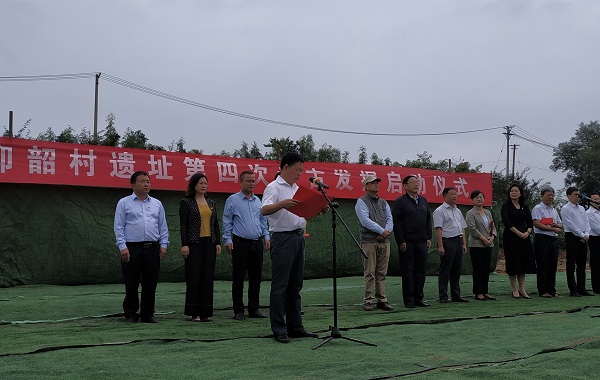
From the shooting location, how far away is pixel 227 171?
37.2 feet

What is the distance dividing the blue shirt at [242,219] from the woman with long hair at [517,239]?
3.72 metres

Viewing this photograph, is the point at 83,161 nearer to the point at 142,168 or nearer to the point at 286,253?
the point at 142,168

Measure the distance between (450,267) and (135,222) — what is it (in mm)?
4011

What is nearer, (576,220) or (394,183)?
(576,220)

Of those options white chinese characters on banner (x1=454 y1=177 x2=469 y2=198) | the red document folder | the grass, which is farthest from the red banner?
the red document folder

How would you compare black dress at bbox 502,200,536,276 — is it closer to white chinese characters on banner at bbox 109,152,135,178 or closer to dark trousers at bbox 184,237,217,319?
dark trousers at bbox 184,237,217,319

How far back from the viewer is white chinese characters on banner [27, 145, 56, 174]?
31.8ft

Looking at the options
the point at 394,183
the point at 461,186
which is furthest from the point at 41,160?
the point at 461,186

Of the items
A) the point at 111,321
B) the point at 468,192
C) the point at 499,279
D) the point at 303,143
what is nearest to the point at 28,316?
the point at 111,321

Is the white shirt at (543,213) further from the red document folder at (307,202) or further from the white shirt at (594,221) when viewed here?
the red document folder at (307,202)

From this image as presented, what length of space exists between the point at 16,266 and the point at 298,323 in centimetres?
616

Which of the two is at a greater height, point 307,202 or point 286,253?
point 307,202

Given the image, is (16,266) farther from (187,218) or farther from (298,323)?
(298,323)

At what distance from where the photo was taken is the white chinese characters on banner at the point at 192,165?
1093 centimetres
